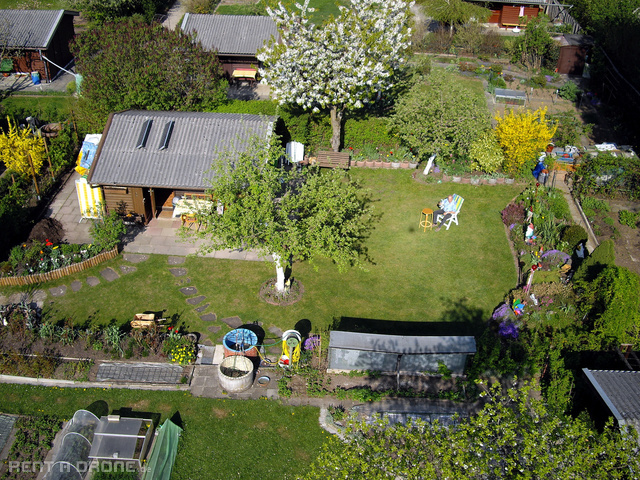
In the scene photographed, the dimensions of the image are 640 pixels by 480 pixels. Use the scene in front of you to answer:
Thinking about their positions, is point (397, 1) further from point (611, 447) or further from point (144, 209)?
point (611, 447)

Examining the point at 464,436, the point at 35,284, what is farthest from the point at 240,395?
the point at 35,284

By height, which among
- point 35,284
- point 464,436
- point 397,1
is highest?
point 397,1

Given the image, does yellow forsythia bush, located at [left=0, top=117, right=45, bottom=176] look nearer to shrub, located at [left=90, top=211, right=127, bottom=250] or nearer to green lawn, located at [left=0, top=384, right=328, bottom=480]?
shrub, located at [left=90, top=211, right=127, bottom=250]

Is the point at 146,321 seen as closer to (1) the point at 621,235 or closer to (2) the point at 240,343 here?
(2) the point at 240,343

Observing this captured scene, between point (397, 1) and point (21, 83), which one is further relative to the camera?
point (21, 83)

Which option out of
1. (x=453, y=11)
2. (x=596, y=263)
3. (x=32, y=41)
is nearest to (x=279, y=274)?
(x=596, y=263)

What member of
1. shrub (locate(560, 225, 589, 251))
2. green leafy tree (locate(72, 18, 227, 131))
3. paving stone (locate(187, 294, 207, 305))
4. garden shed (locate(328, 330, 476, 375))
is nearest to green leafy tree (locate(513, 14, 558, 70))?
shrub (locate(560, 225, 589, 251))

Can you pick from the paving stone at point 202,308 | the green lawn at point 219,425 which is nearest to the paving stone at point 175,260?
the paving stone at point 202,308
